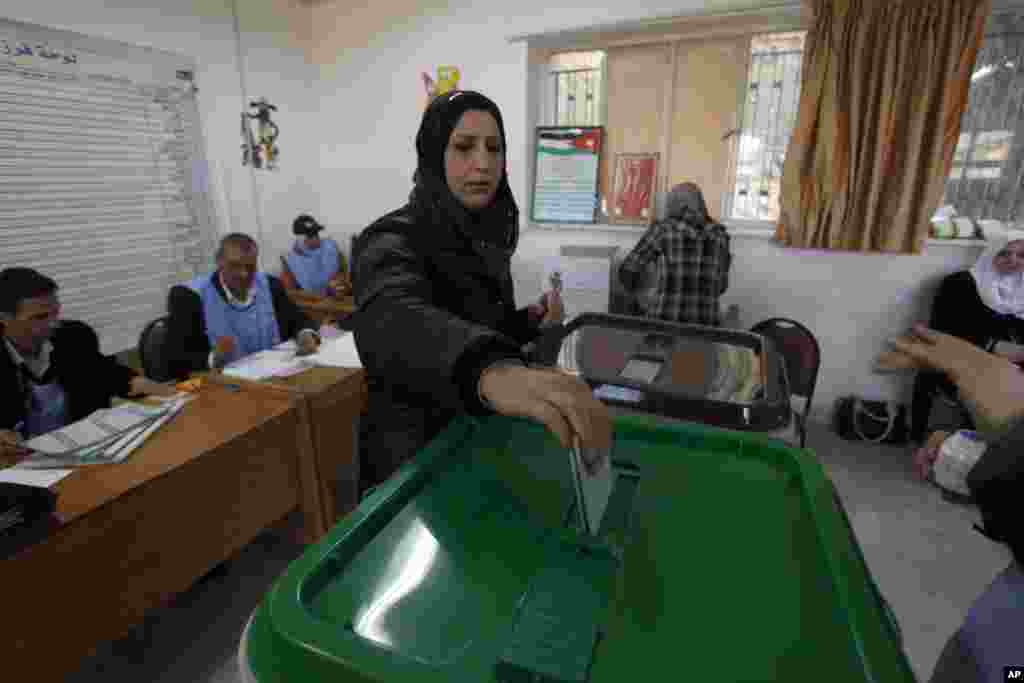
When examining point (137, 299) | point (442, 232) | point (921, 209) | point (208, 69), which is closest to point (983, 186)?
point (921, 209)

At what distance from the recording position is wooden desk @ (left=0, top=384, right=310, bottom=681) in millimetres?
1066

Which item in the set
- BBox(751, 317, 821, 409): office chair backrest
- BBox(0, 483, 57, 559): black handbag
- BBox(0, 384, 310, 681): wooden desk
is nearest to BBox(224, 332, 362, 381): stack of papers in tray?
BBox(0, 384, 310, 681): wooden desk

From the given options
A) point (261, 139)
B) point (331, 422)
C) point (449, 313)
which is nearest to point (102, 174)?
point (261, 139)

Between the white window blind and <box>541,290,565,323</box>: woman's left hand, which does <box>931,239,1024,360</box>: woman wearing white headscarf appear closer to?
<box>541,290,565,323</box>: woman's left hand

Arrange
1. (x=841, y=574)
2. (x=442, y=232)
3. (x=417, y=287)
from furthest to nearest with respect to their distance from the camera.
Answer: (x=442, y=232) < (x=417, y=287) < (x=841, y=574)

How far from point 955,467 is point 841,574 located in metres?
0.78

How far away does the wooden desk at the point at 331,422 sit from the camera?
5.72 feet

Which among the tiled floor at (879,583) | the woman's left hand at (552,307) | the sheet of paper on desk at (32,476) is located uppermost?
the woman's left hand at (552,307)

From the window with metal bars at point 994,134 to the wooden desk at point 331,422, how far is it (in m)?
3.19

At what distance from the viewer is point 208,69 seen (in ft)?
10.5

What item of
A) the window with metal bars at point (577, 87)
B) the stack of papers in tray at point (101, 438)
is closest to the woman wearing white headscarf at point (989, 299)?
the window with metal bars at point (577, 87)

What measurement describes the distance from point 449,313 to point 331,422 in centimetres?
136

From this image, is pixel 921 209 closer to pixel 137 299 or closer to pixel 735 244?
pixel 735 244

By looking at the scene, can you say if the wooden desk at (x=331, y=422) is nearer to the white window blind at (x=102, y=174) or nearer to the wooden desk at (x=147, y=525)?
the wooden desk at (x=147, y=525)
